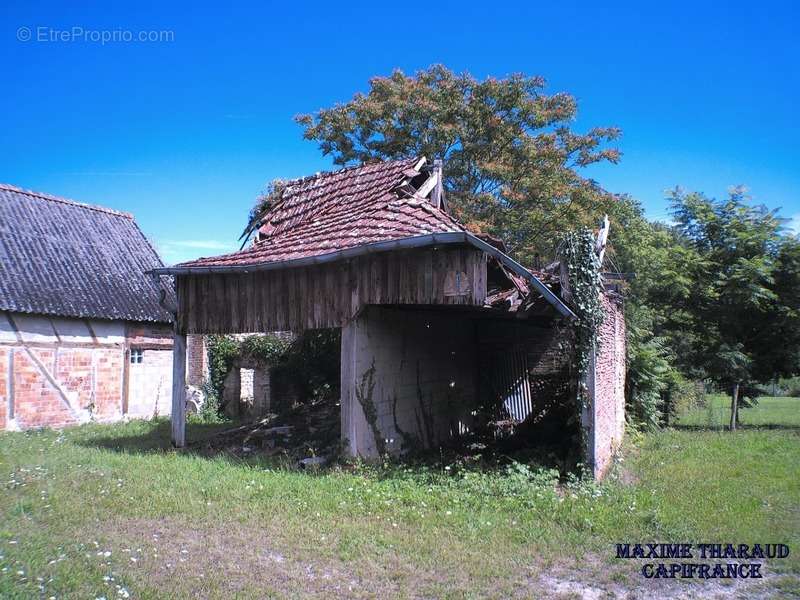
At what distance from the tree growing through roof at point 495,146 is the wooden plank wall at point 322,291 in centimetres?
940

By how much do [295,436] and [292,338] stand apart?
21.0 ft

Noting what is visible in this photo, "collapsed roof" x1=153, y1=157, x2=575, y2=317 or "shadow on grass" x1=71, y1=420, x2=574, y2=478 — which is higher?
"collapsed roof" x1=153, y1=157, x2=575, y2=317

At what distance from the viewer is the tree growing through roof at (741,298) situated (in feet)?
53.7

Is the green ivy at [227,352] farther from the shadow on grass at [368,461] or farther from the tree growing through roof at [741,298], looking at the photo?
the tree growing through roof at [741,298]

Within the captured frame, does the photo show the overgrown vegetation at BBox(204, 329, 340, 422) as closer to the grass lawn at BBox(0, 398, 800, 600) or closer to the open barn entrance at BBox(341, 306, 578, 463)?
the open barn entrance at BBox(341, 306, 578, 463)

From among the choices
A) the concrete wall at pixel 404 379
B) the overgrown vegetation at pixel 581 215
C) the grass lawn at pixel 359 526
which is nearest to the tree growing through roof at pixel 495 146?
the overgrown vegetation at pixel 581 215

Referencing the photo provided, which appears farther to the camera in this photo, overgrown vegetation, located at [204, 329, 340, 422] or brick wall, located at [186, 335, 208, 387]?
brick wall, located at [186, 335, 208, 387]

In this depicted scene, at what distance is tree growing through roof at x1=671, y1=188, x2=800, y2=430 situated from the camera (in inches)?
645

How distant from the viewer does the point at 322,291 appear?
9.35 metres

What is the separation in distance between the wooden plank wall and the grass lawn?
2.33 meters

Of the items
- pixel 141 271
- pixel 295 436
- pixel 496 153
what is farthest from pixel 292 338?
pixel 496 153

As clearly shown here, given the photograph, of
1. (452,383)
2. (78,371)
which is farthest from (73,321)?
(452,383)

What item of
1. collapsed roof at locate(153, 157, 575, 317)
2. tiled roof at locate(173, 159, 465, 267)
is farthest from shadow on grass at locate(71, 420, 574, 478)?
tiled roof at locate(173, 159, 465, 267)

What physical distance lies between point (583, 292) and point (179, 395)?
7.44 meters
